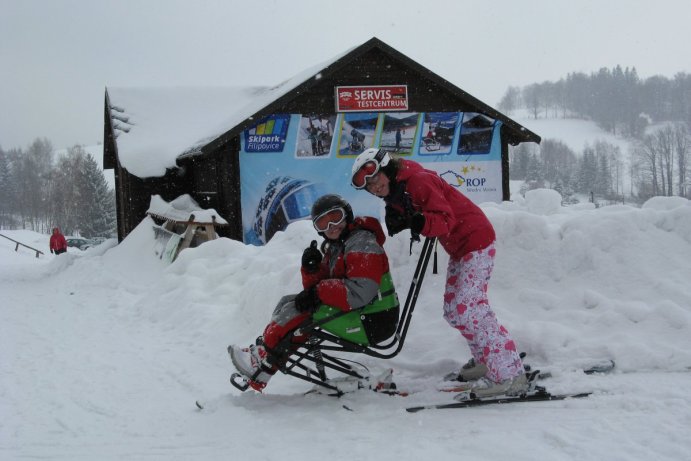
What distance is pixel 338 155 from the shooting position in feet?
54.1

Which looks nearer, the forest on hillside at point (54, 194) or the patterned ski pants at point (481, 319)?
the patterned ski pants at point (481, 319)

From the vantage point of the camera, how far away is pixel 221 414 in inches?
163

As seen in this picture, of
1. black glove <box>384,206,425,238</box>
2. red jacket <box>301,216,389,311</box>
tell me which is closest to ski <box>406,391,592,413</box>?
red jacket <box>301,216,389,311</box>

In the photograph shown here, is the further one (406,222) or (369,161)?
(369,161)

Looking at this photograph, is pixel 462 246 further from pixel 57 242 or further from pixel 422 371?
pixel 57 242

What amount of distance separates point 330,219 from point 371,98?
13.0 metres

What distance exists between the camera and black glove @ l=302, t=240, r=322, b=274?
4.46 m

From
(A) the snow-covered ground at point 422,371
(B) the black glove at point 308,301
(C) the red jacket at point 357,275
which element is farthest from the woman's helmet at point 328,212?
(A) the snow-covered ground at point 422,371

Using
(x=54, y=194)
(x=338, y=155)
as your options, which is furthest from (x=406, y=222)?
(x=54, y=194)

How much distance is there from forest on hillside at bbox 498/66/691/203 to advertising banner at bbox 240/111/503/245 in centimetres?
1080

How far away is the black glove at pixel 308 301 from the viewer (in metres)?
4.09

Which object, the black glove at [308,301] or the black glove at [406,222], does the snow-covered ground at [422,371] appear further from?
the black glove at [406,222]

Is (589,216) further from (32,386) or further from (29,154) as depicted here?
(29,154)

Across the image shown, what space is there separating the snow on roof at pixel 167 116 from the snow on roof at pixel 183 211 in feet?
5.00
